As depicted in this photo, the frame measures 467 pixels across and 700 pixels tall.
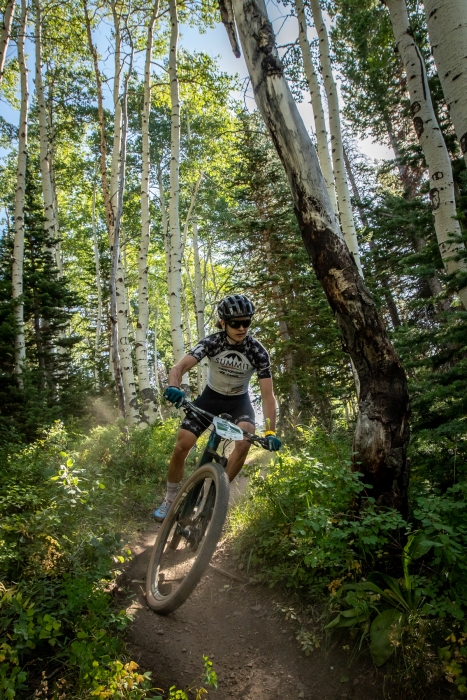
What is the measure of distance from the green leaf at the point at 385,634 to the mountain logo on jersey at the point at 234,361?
8.17ft

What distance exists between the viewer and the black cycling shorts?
4.27 metres

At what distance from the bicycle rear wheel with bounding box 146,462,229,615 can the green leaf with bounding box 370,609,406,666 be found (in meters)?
1.26

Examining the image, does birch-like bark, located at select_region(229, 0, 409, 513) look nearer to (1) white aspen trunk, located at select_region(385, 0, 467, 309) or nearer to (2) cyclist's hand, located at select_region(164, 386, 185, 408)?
(2) cyclist's hand, located at select_region(164, 386, 185, 408)

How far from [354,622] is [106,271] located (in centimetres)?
2358

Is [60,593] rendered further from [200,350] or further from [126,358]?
[126,358]

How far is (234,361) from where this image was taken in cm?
440

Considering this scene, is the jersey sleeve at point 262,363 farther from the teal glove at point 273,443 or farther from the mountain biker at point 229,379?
the teal glove at point 273,443

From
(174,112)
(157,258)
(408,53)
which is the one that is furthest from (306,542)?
(157,258)

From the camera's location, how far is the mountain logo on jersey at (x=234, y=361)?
440 cm

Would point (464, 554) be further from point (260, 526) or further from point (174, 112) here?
point (174, 112)

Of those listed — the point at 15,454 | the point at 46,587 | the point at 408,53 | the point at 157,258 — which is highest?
the point at 157,258

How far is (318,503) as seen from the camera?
382 centimetres

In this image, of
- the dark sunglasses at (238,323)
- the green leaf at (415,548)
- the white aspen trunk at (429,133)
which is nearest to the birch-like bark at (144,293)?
the white aspen trunk at (429,133)

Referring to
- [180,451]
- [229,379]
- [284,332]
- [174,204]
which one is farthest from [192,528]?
[174,204]
